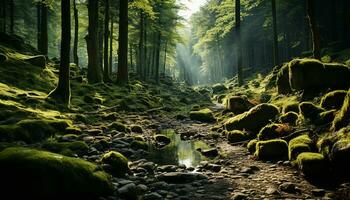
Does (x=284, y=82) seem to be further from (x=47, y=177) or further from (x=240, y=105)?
(x=47, y=177)

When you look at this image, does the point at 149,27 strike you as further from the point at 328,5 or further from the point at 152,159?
the point at 152,159

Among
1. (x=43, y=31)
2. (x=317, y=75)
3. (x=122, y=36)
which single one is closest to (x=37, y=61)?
(x=122, y=36)

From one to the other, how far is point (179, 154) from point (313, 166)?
413 cm

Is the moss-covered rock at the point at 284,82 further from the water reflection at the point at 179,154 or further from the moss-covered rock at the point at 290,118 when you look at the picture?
the water reflection at the point at 179,154

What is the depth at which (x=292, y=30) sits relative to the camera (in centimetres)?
4250

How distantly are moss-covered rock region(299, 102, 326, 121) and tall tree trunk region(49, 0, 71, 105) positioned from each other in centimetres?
975

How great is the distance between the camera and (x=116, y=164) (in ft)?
25.0

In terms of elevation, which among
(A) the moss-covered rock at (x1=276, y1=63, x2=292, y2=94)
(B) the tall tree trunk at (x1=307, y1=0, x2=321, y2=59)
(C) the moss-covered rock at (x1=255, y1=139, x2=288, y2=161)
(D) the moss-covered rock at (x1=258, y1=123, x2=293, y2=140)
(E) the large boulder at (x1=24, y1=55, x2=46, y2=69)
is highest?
(B) the tall tree trunk at (x1=307, y1=0, x2=321, y2=59)

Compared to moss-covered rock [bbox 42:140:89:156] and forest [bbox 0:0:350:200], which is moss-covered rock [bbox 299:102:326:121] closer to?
forest [bbox 0:0:350:200]

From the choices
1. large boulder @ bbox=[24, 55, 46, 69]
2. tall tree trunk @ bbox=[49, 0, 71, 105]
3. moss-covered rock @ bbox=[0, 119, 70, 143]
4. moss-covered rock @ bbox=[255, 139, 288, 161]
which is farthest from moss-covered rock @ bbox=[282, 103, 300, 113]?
large boulder @ bbox=[24, 55, 46, 69]

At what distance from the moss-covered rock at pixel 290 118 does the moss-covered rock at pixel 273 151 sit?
6.56 feet

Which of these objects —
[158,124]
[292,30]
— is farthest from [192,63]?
[158,124]

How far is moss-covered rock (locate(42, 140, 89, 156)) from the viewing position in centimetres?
857

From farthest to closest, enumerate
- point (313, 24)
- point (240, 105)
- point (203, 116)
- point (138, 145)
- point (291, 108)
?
point (203, 116), point (240, 105), point (313, 24), point (291, 108), point (138, 145)
